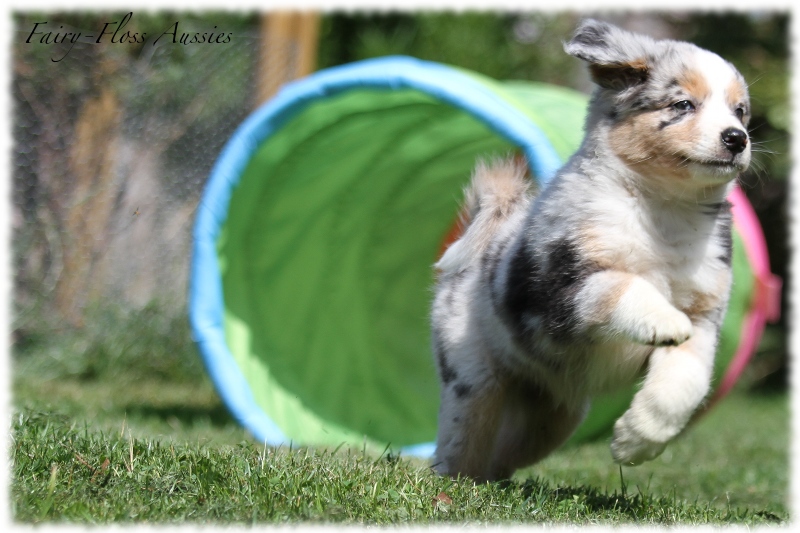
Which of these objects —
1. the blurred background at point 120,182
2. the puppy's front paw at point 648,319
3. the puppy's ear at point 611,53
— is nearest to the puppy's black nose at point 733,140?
the puppy's ear at point 611,53

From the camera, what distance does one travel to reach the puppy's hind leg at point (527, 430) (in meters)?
4.11

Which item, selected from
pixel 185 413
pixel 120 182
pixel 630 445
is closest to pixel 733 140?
pixel 630 445

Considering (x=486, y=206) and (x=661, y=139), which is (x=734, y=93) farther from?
(x=486, y=206)

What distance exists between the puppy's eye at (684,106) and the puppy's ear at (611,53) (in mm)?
197

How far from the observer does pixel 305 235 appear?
6438 millimetres

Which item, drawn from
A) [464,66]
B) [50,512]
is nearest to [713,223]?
[50,512]

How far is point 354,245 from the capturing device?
6.80 m

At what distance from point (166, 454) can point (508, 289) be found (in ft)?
4.62

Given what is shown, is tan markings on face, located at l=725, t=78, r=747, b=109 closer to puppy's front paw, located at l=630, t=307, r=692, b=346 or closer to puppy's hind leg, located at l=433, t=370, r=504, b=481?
puppy's front paw, located at l=630, t=307, r=692, b=346

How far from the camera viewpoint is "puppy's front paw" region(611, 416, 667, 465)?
323 centimetres

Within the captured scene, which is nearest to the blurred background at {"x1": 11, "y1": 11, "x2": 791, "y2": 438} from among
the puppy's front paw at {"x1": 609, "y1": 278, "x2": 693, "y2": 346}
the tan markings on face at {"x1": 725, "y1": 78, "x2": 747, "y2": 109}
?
the tan markings on face at {"x1": 725, "y1": 78, "x2": 747, "y2": 109}

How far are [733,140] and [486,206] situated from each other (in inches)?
44.4

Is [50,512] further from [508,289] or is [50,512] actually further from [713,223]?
[713,223]

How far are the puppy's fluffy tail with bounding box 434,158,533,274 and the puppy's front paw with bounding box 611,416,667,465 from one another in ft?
3.62
